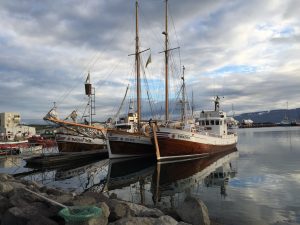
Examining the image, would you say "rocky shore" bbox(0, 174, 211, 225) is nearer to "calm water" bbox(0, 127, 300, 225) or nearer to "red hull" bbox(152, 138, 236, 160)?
"calm water" bbox(0, 127, 300, 225)

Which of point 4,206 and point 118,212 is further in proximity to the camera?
point 4,206

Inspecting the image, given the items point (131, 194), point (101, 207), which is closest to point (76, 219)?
point (101, 207)

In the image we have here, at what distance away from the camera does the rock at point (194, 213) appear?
11406 mm

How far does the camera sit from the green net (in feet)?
29.9

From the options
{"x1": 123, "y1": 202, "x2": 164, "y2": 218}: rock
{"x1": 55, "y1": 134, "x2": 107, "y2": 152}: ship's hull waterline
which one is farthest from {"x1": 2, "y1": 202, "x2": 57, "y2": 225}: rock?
{"x1": 55, "y1": 134, "x2": 107, "y2": 152}: ship's hull waterline

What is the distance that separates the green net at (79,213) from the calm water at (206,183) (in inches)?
239

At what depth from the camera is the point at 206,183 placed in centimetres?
2286

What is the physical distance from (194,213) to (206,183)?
11589mm

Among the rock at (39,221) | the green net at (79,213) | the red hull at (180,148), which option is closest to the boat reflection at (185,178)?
the red hull at (180,148)

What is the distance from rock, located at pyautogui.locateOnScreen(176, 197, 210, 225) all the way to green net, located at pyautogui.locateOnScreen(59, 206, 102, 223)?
341 centimetres

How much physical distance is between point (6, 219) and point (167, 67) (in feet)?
112

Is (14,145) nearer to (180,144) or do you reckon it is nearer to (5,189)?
(180,144)

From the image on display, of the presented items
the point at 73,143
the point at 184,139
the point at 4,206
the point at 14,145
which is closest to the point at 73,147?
the point at 73,143

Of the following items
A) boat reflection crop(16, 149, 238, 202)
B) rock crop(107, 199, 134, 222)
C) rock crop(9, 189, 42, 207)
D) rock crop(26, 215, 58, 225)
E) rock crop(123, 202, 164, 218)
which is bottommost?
boat reflection crop(16, 149, 238, 202)
